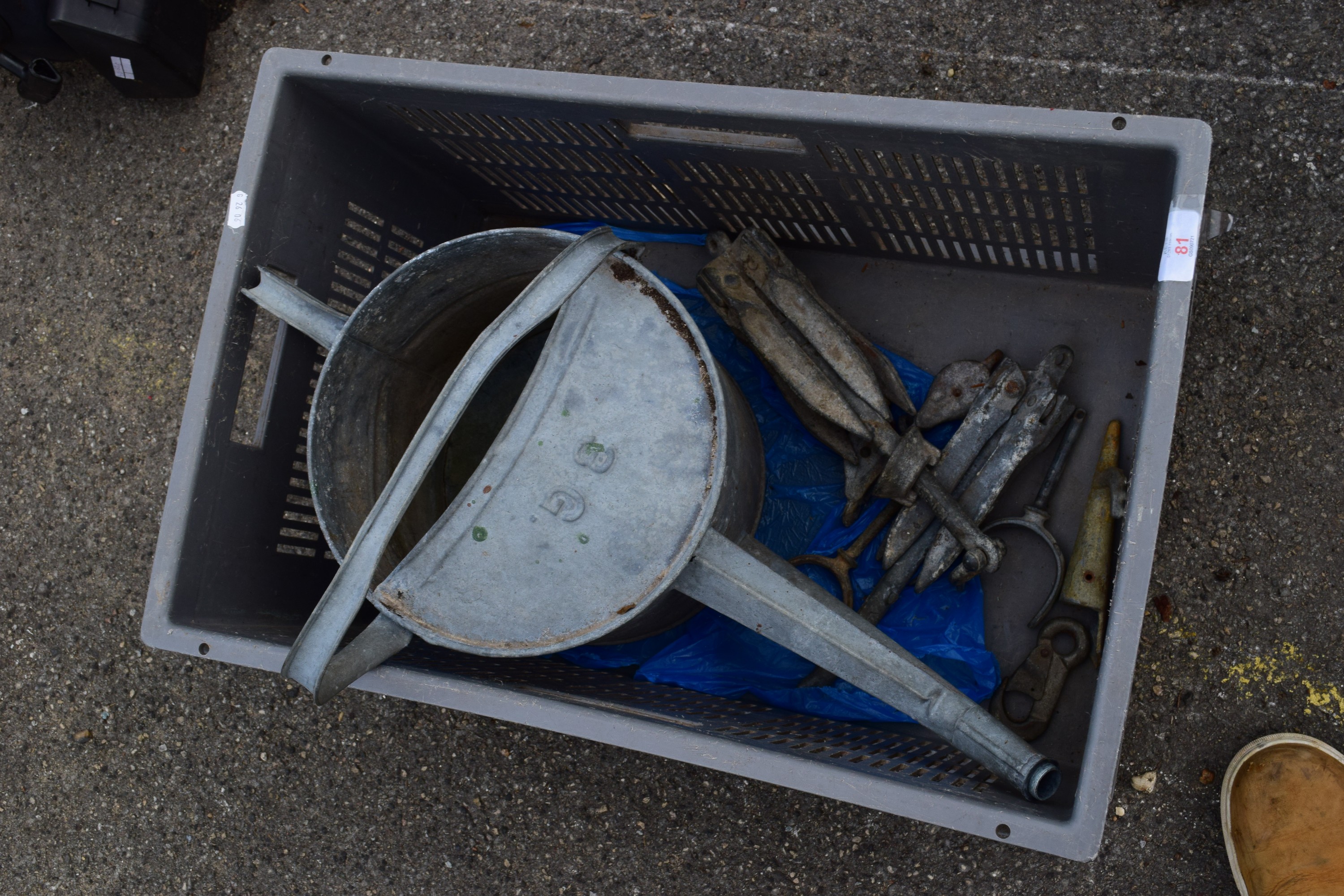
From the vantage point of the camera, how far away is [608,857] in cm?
198

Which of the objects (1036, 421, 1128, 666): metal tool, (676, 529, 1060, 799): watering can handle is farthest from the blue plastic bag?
(676, 529, 1060, 799): watering can handle

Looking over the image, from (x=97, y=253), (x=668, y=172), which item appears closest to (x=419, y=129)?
(x=668, y=172)

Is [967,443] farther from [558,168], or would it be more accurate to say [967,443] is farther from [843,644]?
[558,168]

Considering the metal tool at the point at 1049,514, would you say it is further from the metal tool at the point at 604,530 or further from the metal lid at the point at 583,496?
the metal lid at the point at 583,496

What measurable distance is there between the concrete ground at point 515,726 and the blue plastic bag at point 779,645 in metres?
0.26

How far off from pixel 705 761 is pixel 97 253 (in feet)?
6.60

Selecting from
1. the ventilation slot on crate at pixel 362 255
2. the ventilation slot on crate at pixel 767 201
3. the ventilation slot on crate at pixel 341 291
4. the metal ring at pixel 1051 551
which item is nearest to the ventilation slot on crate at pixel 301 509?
the ventilation slot on crate at pixel 341 291

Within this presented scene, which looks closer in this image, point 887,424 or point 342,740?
point 887,424

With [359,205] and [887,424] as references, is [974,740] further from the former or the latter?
[359,205]

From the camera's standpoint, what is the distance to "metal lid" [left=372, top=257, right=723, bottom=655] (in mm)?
1348

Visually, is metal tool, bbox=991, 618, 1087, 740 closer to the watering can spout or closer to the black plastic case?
the watering can spout

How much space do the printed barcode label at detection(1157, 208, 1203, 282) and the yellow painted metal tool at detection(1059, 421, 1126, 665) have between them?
55 cm

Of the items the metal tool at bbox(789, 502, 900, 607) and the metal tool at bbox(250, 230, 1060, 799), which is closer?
the metal tool at bbox(250, 230, 1060, 799)

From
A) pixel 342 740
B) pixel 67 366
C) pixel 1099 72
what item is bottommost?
pixel 342 740
